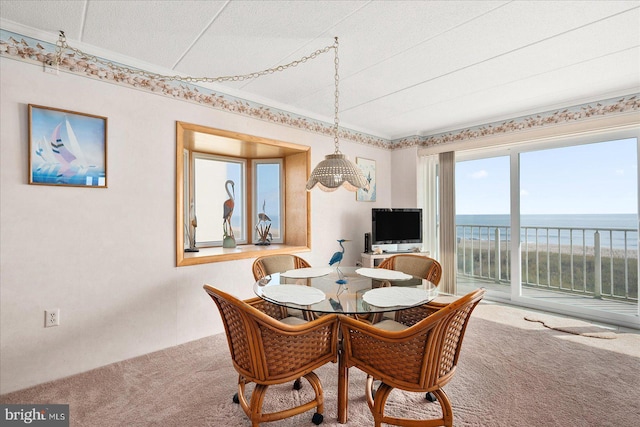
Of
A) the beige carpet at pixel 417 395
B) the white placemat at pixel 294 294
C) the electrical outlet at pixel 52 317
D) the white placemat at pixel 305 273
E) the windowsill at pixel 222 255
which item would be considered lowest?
the beige carpet at pixel 417 395

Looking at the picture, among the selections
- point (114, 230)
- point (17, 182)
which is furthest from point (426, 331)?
point (17, 182)

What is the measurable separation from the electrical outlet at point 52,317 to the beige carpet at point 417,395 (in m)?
0.41

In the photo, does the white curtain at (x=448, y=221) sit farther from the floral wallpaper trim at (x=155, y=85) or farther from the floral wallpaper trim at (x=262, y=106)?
the floral wallpaper trim at (x=155, y=85)

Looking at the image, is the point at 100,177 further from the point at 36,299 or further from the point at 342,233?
the point at 342,233

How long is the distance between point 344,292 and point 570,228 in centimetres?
382

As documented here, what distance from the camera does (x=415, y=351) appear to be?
148cm

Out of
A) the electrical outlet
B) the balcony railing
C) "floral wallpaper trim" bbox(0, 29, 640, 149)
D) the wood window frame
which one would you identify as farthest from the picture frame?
the electrical outlet

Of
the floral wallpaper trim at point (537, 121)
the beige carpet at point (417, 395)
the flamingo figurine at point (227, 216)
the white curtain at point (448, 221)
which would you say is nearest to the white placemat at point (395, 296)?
the beige carpet at point (417, 395)

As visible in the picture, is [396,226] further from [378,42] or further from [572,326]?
[378,42]

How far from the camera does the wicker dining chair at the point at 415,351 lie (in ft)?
4.73

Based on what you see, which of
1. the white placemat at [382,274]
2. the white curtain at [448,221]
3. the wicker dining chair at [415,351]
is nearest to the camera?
the wicker dining chair at [415,351]

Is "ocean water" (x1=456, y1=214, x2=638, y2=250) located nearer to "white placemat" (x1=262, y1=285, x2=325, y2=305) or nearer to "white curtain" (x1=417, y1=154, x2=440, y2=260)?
"white curtain" (x1=417, y1=154, x2=440, y2=260)

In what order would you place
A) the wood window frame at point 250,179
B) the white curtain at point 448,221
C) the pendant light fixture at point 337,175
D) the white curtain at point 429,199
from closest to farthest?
1. the pendant light fixture at point 337,175
2. the wood window frame at point 250,179
3. the white curtain at point 448,221
4. the white curtain at point 429,199

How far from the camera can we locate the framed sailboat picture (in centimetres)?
210
